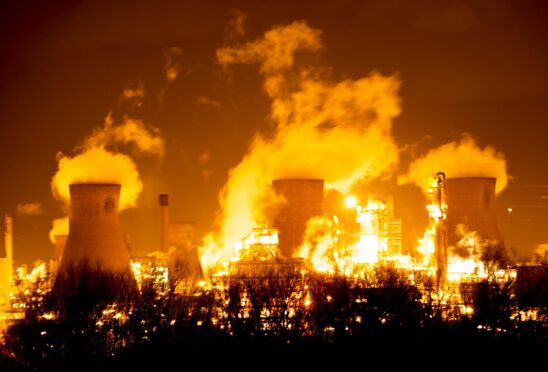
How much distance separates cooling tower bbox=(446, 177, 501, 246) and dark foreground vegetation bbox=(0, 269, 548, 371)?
5.92 meters

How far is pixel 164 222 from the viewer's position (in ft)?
132

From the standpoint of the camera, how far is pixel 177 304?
24062 millimetres

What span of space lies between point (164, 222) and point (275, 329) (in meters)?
19.2

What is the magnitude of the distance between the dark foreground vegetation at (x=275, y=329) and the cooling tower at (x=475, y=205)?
5.92 meters

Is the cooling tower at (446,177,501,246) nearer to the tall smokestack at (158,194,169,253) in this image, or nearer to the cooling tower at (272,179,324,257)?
the cooling tower at (272,179,324,257)

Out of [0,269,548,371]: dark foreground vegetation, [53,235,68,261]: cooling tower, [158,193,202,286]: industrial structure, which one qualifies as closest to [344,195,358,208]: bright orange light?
[158,193,202,286]: industrial structure

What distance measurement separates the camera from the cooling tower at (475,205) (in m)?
31.1

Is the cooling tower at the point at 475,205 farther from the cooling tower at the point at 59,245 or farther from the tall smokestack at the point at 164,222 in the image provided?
the cooling tower at the point at 59,245

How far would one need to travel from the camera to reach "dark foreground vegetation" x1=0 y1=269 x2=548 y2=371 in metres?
20.1

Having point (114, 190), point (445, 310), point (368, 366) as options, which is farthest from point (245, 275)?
point (368, 366)

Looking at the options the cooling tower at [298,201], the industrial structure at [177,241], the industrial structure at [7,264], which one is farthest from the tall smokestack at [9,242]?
the cooling tower at [298,201]

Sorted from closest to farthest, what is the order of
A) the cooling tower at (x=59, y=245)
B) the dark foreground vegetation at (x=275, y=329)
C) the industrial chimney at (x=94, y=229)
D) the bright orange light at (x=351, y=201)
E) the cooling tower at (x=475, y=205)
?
the dark foreground vegetation at (x=275, y=329) < the industrial chimney at (x=94, y=229) < the cooling tower at (x=475, y=205) < the bright orange light at (x=351, y=201) < the cooling tower at (x=59, y=245)

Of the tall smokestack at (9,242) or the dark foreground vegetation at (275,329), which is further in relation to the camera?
the tall smokestack at (9,242)

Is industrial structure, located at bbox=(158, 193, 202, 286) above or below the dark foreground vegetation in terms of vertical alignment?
above
